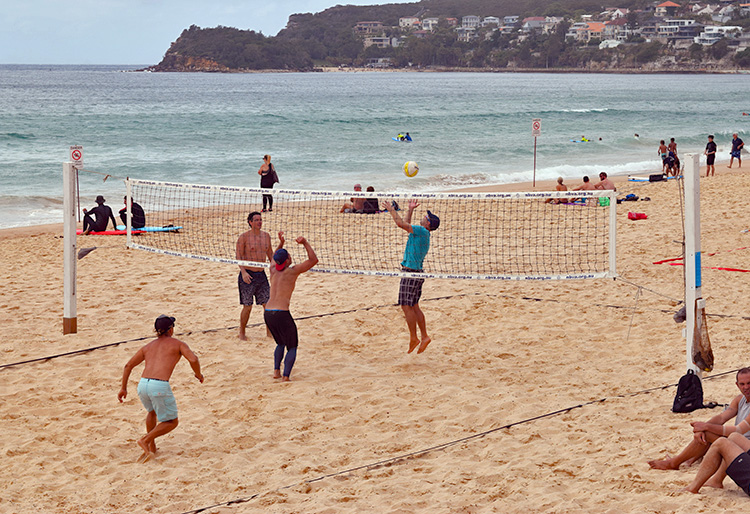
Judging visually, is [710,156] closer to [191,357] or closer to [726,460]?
[726,460]

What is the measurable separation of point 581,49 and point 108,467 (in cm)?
17785

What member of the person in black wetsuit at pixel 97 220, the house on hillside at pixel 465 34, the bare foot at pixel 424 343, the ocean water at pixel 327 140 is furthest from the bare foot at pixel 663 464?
the house on hillside at pixel 465 34

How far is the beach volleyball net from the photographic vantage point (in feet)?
40.3

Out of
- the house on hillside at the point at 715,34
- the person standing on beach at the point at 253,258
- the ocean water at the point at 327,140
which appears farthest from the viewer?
the house on hillside at the point at 715,34

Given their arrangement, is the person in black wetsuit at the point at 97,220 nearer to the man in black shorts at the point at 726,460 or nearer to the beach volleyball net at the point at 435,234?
the beach volleyball net at the point at 435,234

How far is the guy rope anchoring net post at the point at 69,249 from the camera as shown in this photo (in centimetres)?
878

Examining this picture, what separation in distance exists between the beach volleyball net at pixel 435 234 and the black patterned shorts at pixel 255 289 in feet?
0.94

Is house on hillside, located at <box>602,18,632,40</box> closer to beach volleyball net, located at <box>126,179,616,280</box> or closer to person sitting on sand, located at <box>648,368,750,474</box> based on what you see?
beach volleyball net, located at <box>126,179,616,280</box>

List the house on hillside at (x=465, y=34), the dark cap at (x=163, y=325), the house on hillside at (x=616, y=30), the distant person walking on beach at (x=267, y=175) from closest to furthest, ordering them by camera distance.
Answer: the dark cap at (x=163, y=325)
the distant person walking on beach at (x=267, y=175)
the house on hillside at (x=616, y=30)
the house on hillside at (x=465, y=34)

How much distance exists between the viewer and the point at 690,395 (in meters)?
6.51

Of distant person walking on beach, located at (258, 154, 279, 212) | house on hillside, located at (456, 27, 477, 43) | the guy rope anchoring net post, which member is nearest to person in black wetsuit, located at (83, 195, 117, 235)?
distant person walking on beach, located at (258, 154, 279, 212)

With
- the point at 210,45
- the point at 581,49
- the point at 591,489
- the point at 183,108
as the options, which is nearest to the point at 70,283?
the point at 591,489

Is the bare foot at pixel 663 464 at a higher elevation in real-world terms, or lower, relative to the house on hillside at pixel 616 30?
lower

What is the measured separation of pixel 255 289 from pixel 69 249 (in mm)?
2112
